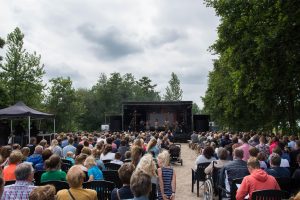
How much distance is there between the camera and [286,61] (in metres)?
15.1

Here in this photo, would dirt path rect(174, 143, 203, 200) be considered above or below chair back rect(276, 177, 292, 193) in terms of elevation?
below

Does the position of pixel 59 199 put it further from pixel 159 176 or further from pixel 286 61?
pixel 286 61

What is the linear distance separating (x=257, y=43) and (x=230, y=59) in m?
2.80

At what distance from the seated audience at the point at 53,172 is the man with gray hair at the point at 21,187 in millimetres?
1406

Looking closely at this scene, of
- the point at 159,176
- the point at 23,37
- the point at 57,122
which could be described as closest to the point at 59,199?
the point at 159,176

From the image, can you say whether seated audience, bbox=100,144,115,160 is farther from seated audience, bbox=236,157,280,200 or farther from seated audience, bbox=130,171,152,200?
seated audience, bbox=130,171,152,200

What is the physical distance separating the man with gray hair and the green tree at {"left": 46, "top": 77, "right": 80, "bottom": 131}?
44911 millimetres

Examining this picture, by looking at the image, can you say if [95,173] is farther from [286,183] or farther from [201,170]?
[201,170]

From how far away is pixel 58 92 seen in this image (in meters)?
48.7

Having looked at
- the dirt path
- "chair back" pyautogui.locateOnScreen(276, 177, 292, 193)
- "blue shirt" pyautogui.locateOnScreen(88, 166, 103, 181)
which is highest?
"blue shirt" pyautogui.locateOnScreen(88, 166, 103, 181)

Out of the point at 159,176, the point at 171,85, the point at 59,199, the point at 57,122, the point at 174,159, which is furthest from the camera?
the point at 171,85

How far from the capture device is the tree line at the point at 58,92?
33.6m

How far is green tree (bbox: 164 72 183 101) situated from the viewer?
96062 mm

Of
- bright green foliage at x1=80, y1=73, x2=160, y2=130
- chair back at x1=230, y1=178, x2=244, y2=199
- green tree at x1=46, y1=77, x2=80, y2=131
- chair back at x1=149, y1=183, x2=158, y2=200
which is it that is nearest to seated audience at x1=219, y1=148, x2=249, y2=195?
chair back at x1=230, y1=178, x2=244, y2=199
